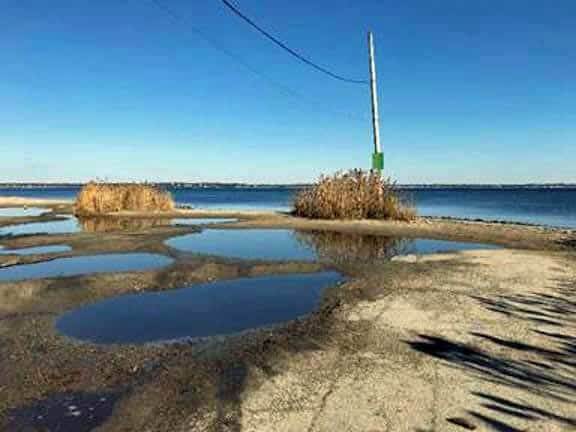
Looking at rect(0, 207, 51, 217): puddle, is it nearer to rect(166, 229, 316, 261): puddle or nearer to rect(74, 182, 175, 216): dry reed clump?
rect(74, 182, 175, 216): dry reed clump

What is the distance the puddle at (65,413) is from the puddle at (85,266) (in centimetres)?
558

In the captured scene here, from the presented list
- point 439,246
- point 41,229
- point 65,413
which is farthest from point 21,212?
point 65,413

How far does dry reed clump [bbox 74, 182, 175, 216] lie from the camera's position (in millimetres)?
27547

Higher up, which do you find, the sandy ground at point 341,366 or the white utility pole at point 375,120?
the white utility pole at point 375,120

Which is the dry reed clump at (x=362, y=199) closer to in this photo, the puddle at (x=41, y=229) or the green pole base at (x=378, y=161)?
the green pole base at (x=378, y=161)

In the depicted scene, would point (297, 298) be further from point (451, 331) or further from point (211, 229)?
point (211, 229)

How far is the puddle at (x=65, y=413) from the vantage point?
357 centimetres

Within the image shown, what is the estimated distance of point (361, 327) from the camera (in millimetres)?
5691

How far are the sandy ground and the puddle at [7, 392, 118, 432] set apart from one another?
0.06ft

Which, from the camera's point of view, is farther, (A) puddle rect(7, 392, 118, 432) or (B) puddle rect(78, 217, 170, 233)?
(B) puddle rect(78, 217, 170, 233)

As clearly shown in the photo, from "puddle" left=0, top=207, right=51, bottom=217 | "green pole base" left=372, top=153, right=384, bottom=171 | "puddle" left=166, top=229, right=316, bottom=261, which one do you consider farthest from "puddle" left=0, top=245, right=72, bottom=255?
"puddle" left=0, top=207, right=51, bottom=217

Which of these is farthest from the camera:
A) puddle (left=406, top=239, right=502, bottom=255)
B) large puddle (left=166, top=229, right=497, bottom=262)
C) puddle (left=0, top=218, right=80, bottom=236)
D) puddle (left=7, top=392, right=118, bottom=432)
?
puddle (left=0, top=218, right=80, bottom=236)

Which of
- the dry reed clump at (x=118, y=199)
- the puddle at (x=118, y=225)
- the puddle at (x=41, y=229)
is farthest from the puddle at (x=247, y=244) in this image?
the dry reed clump at (x=118, y=199)

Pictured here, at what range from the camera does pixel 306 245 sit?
13633mm
